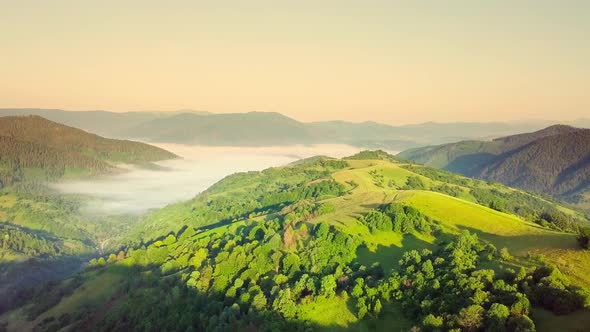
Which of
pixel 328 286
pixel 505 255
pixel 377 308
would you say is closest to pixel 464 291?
pixel 377 308

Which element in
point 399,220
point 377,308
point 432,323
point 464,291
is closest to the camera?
point 432,323

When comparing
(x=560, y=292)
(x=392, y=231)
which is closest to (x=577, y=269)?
(x=560, y=292)

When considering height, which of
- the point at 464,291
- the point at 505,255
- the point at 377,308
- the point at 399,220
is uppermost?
the point at 505,255

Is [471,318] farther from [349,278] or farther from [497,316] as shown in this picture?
[349,278]

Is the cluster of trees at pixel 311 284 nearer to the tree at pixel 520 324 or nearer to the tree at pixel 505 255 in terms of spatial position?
the tree at pixel 520 324

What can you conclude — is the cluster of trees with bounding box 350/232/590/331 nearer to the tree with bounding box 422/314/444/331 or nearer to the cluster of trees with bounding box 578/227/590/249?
the tree with bounding box 422/314/444/331

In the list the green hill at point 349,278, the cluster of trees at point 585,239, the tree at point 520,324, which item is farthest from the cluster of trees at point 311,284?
the cluster of trees at point 585,239
